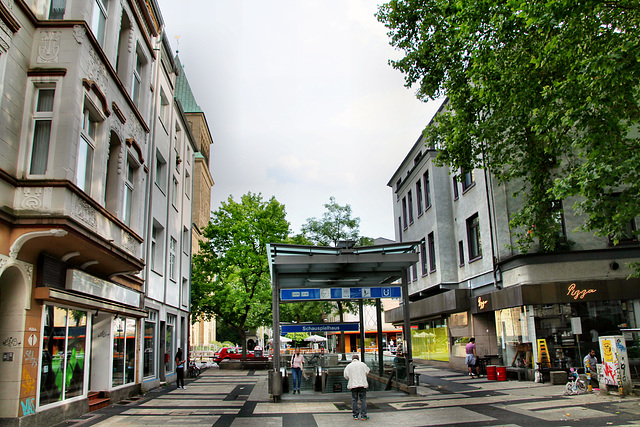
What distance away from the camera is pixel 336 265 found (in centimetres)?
1769

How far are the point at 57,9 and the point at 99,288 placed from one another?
24.2 feet

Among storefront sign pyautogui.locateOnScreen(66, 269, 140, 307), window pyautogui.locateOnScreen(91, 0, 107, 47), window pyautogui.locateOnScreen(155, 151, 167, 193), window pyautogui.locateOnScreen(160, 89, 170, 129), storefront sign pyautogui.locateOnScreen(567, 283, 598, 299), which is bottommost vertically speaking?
storefront sign pyautogui.locateOnScreen(567, 283, 598, 299)

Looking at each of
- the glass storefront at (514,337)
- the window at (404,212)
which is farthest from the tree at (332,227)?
the glass storefront at (514,337)

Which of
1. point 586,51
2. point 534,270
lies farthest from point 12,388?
point 534,270

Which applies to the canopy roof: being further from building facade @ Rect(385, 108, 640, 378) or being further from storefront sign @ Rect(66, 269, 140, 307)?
building facade @ Rect(385, 108, 640, 378)

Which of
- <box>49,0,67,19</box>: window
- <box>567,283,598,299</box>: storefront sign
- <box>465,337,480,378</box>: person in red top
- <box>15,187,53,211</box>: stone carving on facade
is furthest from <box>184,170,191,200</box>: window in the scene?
<box>567,283,598,299</box>: storefront sign

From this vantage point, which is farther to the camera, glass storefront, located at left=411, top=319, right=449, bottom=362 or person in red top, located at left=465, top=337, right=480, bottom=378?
glass storefront, located at left=411, top=319, right=449, bottom=362

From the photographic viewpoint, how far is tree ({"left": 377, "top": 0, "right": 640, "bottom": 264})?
11.9 meters

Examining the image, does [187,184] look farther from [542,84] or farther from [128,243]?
[542,84]

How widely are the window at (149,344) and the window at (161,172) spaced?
20.7 ft

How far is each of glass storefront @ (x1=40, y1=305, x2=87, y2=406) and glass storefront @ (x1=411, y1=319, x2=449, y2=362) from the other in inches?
887

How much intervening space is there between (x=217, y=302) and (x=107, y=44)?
24485mm

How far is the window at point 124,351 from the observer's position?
55.4 ft

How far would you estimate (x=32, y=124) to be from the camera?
1107 centimetres
